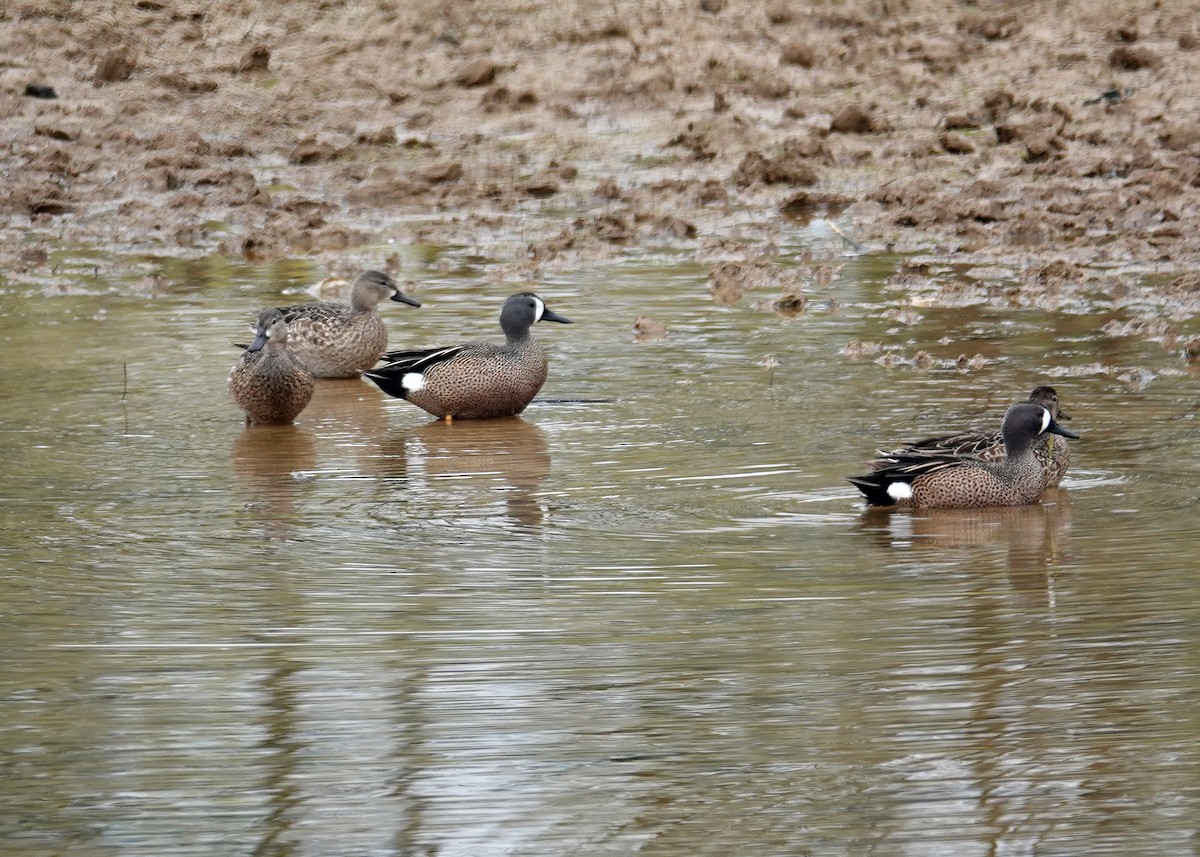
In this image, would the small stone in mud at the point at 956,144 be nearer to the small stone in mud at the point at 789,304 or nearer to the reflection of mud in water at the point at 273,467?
the small stone in mud at the point at 789,304

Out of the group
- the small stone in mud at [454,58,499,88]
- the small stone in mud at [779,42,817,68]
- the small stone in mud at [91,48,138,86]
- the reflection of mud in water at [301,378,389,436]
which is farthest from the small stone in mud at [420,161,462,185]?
the reflection of mud in water at [301,378,389,436]

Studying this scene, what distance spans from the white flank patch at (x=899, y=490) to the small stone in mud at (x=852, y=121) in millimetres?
9596

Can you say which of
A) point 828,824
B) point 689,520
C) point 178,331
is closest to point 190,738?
point 828,824

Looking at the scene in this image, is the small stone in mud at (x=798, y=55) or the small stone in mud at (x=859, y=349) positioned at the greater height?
the small stone in mud at (x=798, y=55)

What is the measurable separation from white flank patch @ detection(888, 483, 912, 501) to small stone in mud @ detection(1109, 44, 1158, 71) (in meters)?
11.2

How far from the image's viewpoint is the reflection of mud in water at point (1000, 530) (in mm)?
7340

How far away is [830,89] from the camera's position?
18.8m

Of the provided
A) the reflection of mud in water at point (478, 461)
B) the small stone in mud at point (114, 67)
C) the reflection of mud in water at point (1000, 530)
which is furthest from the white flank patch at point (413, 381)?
the small stone in mud at point (114, 67)

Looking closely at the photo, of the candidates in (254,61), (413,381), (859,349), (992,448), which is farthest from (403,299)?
(254,61)

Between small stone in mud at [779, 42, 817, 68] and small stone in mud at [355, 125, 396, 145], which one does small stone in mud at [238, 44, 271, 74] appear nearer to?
small stone in mud at [355, 125, 396, 145]

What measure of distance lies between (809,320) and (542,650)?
6.02 m

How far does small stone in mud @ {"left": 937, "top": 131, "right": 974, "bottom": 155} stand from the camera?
1648cm

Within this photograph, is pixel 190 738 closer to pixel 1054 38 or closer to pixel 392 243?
pixel 392 243

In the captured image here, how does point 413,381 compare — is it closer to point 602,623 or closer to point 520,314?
point 520,314
